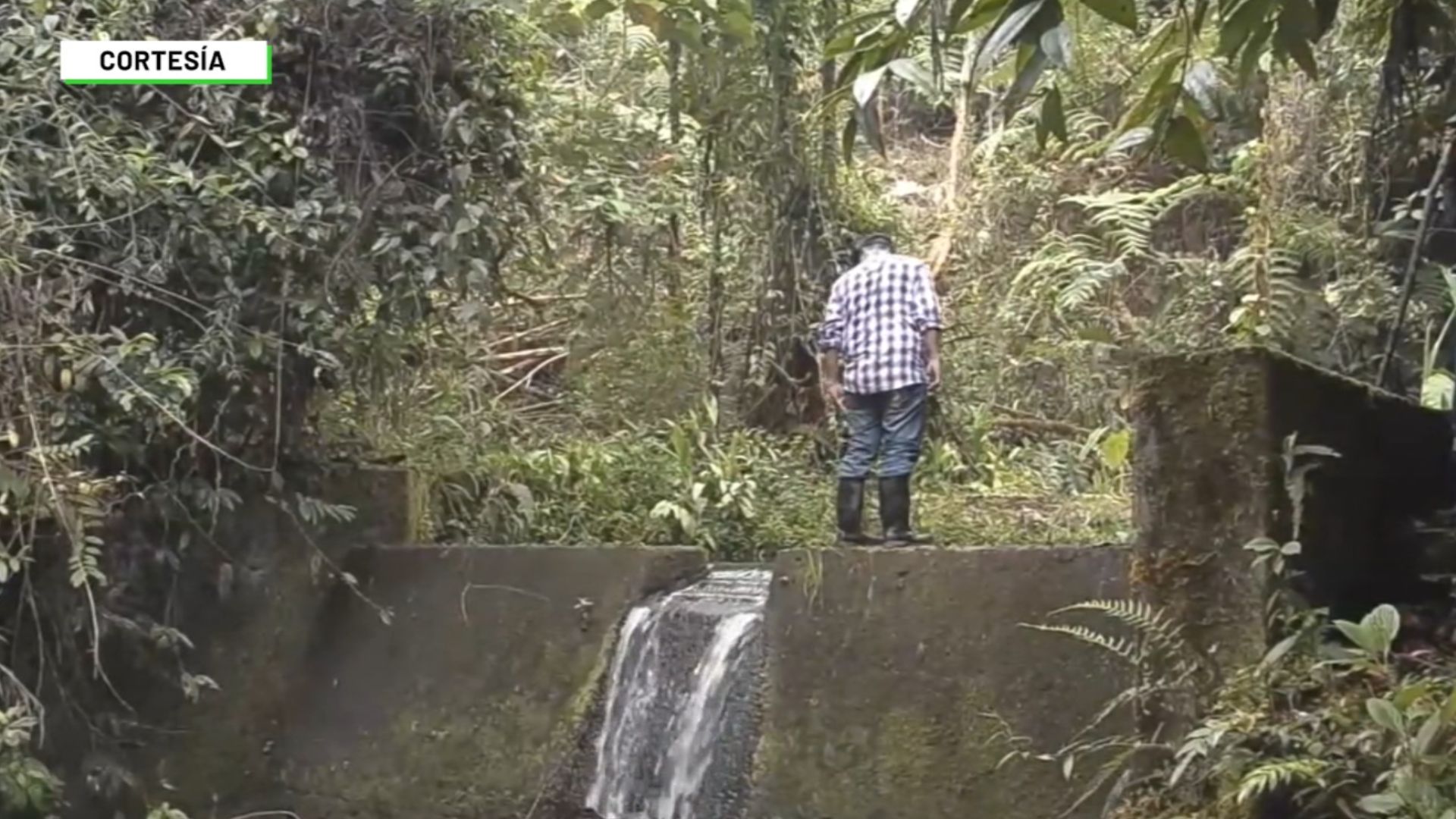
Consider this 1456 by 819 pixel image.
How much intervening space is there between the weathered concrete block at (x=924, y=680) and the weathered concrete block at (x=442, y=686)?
2.99 ft

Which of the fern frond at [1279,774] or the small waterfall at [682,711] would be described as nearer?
the fern frond at [1279,774]

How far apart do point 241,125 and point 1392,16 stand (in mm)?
4356

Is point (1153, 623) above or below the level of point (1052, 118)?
below

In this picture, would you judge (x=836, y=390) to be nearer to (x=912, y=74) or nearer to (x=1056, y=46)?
(x=912, y=74)

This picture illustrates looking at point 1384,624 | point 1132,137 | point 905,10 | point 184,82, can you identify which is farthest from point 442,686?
point 905,10

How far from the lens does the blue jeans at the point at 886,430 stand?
6.41m

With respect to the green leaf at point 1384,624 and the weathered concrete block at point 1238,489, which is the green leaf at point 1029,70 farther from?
the weathered concrete block at point 1238,489

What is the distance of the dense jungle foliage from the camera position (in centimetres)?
399

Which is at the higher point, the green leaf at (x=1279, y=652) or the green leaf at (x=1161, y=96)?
the green leaf at (x=1161, y=96)

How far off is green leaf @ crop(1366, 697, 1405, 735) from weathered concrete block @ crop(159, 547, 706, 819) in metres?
3.31

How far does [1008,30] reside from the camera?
2.25m

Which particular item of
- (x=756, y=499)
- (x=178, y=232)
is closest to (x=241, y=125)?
(x=178, y=232)

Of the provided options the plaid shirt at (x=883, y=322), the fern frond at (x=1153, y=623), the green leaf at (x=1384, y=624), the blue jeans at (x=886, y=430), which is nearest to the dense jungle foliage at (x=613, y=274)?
the green leaf at (x=1384, y=624)

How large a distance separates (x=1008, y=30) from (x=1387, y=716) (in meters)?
1.94
